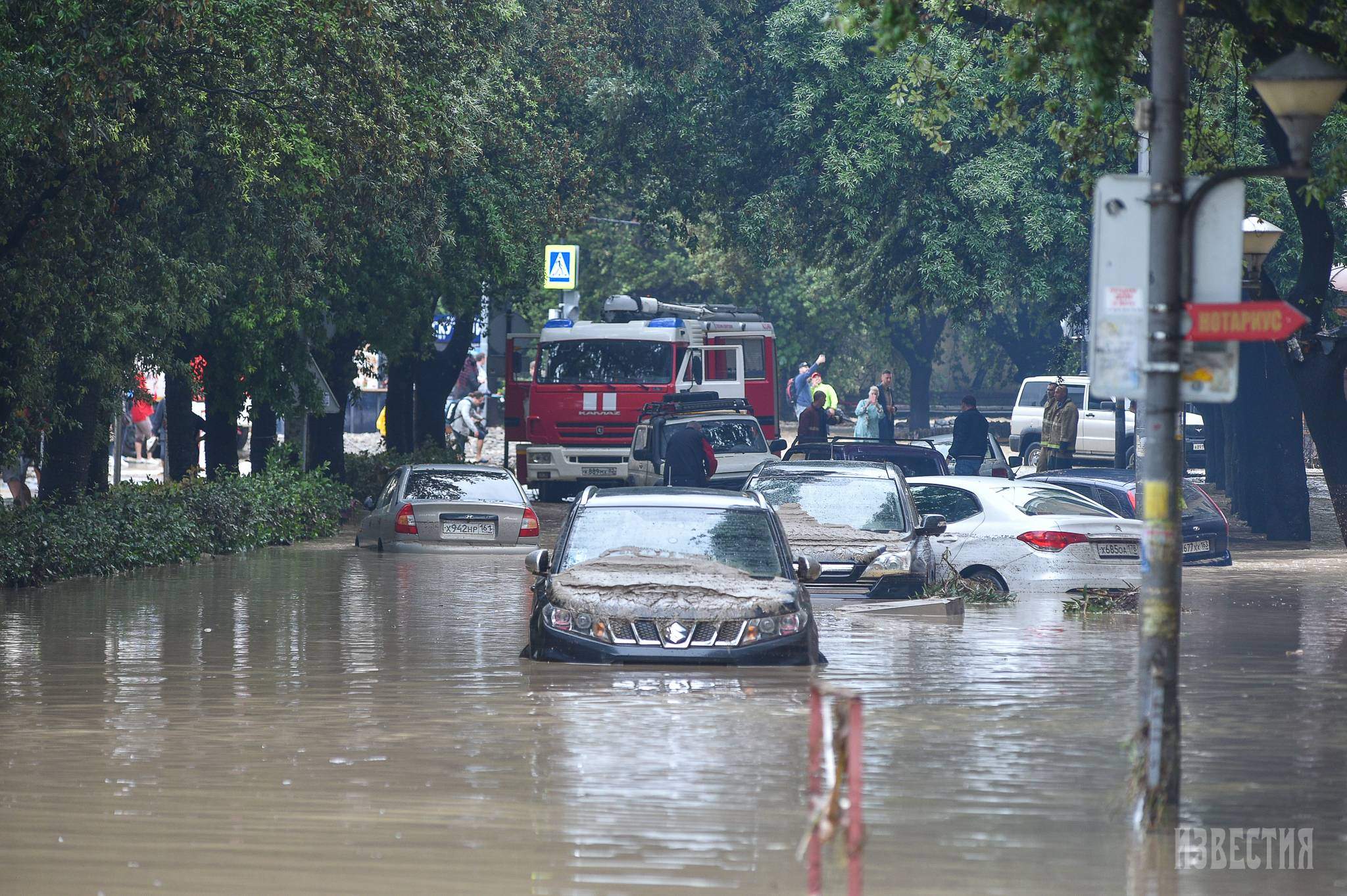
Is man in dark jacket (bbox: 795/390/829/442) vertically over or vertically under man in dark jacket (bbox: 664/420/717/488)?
over

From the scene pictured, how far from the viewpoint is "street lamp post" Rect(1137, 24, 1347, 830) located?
26.7 feet

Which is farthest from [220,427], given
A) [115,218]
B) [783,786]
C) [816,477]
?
[783,786]

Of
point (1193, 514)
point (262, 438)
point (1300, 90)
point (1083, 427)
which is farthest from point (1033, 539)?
point (1083, 427)

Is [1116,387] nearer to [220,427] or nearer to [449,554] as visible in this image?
[449,554]

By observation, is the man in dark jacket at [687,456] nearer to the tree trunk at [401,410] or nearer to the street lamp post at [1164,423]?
the tree trunk at [401,410]

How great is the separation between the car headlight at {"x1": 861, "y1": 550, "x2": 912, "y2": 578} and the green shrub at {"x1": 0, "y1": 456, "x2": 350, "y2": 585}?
8367mm

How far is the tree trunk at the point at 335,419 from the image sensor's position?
3244 cm

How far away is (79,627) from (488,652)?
3958 mm

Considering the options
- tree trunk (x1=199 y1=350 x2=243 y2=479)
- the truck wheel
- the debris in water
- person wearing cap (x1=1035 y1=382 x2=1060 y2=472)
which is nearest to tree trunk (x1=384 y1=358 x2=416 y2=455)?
tree trunk (x1=199 y1=350 x2=243 y2=479)

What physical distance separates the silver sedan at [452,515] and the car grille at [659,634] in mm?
12152

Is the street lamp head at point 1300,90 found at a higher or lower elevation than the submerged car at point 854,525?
higher

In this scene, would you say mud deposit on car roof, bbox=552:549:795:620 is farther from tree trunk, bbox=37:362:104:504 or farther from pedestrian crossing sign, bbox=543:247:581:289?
pedestrian crossing sign, bbox=543:247:581:289

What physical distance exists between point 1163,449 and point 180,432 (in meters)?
22.6

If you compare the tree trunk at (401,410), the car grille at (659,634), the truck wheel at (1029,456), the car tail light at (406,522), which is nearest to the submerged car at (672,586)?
the car grille at (659,634)
